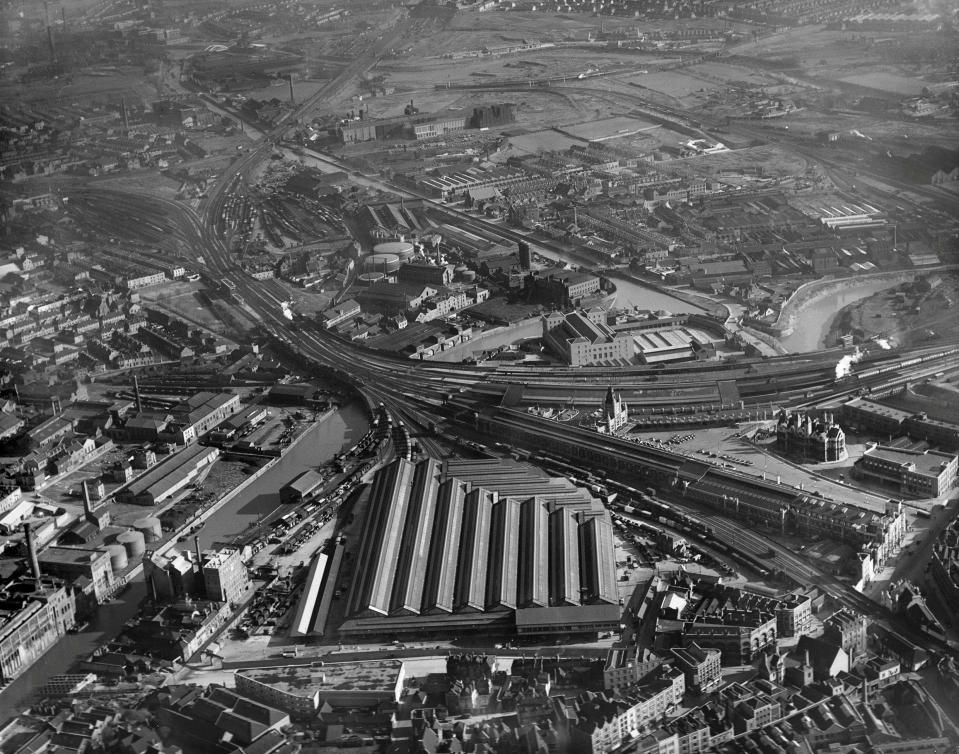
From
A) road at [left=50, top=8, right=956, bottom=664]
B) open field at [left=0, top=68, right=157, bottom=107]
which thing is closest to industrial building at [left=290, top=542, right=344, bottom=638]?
road at [left=50, top=8, right=956, bottom=664]

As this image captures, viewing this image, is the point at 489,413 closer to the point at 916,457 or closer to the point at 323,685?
the point at 916,457

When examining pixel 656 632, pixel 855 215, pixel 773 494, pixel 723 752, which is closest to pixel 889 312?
pixel 855 215

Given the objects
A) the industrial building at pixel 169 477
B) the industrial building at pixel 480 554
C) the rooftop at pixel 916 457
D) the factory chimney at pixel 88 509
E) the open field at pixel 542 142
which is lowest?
the open field at pixel 542 142

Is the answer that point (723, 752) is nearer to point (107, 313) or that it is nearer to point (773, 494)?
point (773, 494)

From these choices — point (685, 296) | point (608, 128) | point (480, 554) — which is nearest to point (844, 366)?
point (685, 296)

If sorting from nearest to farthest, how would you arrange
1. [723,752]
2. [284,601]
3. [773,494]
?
1. [723,752]
2. [284,601]
3. [773,494]

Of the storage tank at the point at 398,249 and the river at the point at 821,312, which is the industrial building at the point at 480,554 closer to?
the river at the point at 821,312

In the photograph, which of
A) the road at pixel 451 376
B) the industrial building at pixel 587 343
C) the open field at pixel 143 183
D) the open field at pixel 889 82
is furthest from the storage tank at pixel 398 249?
the open field at pixel 889 82
